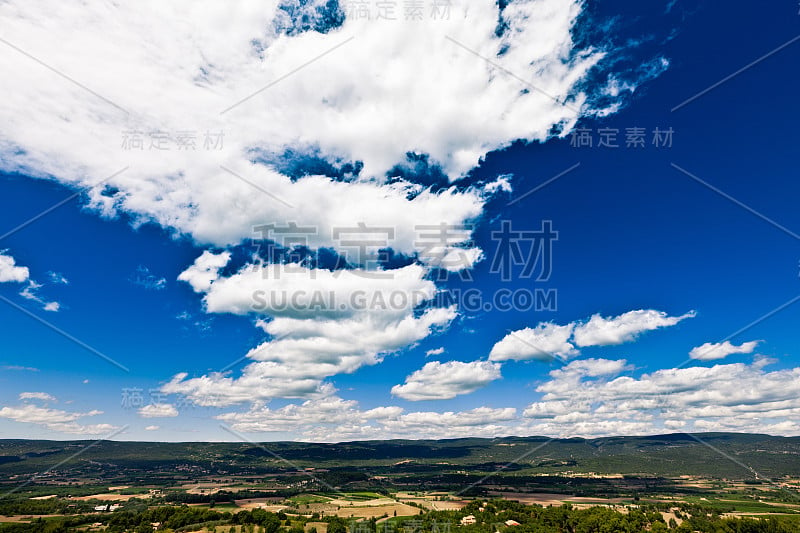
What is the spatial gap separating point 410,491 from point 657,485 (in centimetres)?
10490

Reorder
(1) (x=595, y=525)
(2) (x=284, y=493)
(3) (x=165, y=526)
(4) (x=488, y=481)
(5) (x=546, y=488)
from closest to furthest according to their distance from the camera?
(1) (x=595, y=525) < (3) (x=165, y=526) < (2) (x=284, y=493) < (5) (x=546, y=488) < (4) (x=488, y=481)

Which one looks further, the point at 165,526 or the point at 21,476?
the point at 21,476

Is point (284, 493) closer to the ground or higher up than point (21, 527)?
closer to the ground

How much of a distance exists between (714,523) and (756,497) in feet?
325

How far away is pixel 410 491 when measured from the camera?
6447 inches

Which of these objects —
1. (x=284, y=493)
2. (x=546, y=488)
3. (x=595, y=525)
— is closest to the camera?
(x=595, y=525)

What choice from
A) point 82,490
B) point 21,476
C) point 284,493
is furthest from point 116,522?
point 21,476

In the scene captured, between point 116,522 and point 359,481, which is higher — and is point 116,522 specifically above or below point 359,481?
above

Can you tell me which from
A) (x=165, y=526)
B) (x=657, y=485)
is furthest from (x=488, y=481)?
(x=165, y=526)

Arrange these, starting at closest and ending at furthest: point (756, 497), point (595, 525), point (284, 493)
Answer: point (595, 525) → point (756, 497) → point (284, 493)

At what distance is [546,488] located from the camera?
168 metres

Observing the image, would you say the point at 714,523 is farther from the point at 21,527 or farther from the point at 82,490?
the point at 82,490

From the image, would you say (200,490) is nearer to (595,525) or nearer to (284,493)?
(284,493)

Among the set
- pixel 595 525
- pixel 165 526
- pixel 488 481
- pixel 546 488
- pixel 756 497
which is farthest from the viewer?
pixel 488 481
